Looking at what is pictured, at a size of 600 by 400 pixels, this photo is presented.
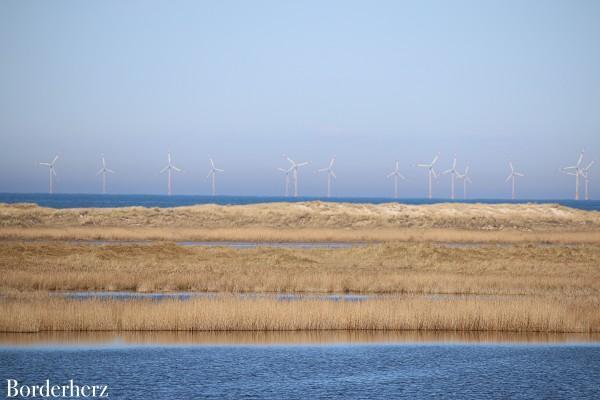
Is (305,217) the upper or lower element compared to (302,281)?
upper

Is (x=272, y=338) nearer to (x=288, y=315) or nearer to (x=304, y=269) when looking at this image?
(x=288, y=315)

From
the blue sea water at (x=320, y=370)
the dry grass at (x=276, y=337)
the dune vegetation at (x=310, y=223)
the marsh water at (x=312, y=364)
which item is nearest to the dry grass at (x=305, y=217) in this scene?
the dune vegetation at (x=310, y=223)

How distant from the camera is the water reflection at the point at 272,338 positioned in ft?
72.4

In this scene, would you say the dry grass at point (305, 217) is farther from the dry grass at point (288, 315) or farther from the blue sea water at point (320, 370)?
the blue sea water at point (320, 370)

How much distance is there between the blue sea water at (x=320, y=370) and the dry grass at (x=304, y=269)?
973 cm

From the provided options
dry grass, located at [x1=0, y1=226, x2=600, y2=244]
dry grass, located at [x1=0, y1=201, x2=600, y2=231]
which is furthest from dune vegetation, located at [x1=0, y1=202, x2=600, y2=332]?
dry grass, located at [x1=0, y1=201, x2=600, y2=231]

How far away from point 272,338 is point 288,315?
130 centimetres

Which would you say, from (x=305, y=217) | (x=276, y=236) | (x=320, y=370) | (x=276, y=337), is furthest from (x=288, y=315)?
(x=305, y=217)

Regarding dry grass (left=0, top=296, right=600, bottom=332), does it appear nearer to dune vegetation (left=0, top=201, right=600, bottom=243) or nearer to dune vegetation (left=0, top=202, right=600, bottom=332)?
dune vegetation (left=0, top=202, right=600, bottom=332)

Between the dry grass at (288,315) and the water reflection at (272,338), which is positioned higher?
the dry grass at (288,315)

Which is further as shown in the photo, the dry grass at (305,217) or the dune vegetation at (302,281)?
the dry grass at (305,217)

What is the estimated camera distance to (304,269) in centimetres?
3775

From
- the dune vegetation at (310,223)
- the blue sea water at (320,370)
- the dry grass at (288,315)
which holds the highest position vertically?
the dune vegetation at (310,223)

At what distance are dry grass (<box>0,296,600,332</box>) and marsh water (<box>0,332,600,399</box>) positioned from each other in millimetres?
539
